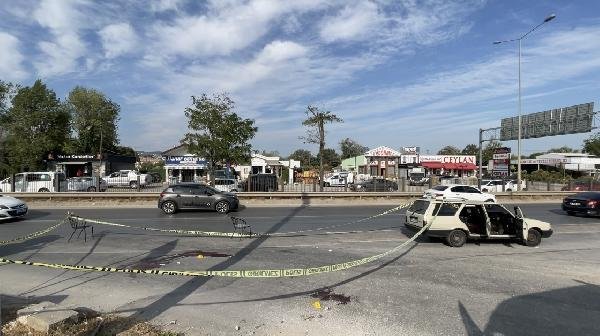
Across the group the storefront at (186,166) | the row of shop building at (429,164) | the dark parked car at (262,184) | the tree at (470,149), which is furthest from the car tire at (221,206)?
the tree at (470,149)

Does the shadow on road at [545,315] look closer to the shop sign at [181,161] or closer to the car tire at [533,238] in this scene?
the car tire at [533,238]

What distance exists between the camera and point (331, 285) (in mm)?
8086

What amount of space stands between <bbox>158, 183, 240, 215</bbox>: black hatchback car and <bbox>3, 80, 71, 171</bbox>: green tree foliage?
1606 inches

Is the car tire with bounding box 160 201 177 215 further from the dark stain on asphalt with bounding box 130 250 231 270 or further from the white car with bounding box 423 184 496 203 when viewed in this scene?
the white car with bounding box 423 184 496 203

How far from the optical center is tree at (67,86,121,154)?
6807cm

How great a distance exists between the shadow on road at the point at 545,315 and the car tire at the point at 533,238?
473 cm

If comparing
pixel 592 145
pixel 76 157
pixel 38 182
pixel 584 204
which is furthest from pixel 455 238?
pixel 592 145

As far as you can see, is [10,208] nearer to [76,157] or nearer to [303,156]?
[76,157]

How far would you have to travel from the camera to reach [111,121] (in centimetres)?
7362

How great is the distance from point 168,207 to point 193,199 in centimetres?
118

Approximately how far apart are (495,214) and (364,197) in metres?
16.4

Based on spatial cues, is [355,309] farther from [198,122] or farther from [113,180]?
[113,180]

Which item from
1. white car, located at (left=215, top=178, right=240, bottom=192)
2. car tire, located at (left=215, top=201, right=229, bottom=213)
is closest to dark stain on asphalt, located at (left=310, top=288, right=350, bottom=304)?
car tire, located at (left=215, top=201, right=229, bottom=213)

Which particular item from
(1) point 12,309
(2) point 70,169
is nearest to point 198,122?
(1) point 12,309
